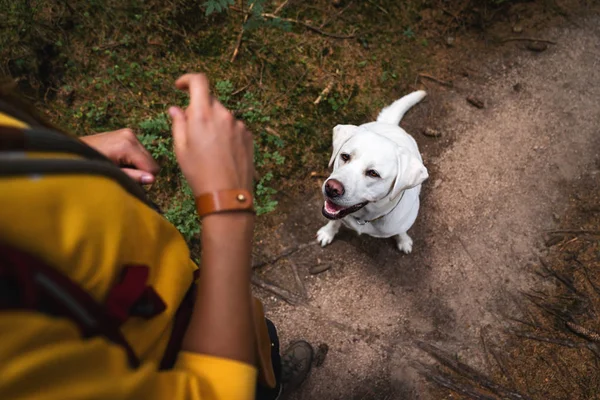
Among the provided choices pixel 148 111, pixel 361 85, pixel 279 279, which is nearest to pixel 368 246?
pixel 279 279

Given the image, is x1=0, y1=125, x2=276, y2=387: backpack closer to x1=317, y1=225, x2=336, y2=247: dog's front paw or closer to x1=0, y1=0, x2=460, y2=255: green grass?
x1=0, y1=0, x2=460, y2=255: green grass

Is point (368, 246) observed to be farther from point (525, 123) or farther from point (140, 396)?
point (140, 396)

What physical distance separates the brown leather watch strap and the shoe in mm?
2250

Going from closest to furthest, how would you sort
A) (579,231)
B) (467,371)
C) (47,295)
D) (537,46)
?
(47,295) → (467,371) → (579,231) → (537,46)

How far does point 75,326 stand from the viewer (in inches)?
28.8

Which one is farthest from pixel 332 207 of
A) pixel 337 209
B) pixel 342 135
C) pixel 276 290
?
pixel 276 290

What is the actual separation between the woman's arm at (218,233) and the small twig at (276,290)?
2.19 m

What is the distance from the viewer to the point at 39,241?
2.34ft

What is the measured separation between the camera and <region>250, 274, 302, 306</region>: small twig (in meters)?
3.16

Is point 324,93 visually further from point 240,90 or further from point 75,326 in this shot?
point 75,326

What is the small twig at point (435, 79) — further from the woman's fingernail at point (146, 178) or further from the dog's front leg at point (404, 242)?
the woman's fingernail at point (146, 178)

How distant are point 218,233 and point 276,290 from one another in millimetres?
2291

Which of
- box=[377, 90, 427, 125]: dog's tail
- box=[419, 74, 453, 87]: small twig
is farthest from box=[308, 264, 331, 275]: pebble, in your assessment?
→ box=[419, 74, 453, 87]: small twig

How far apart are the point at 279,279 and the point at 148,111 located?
190 cm
